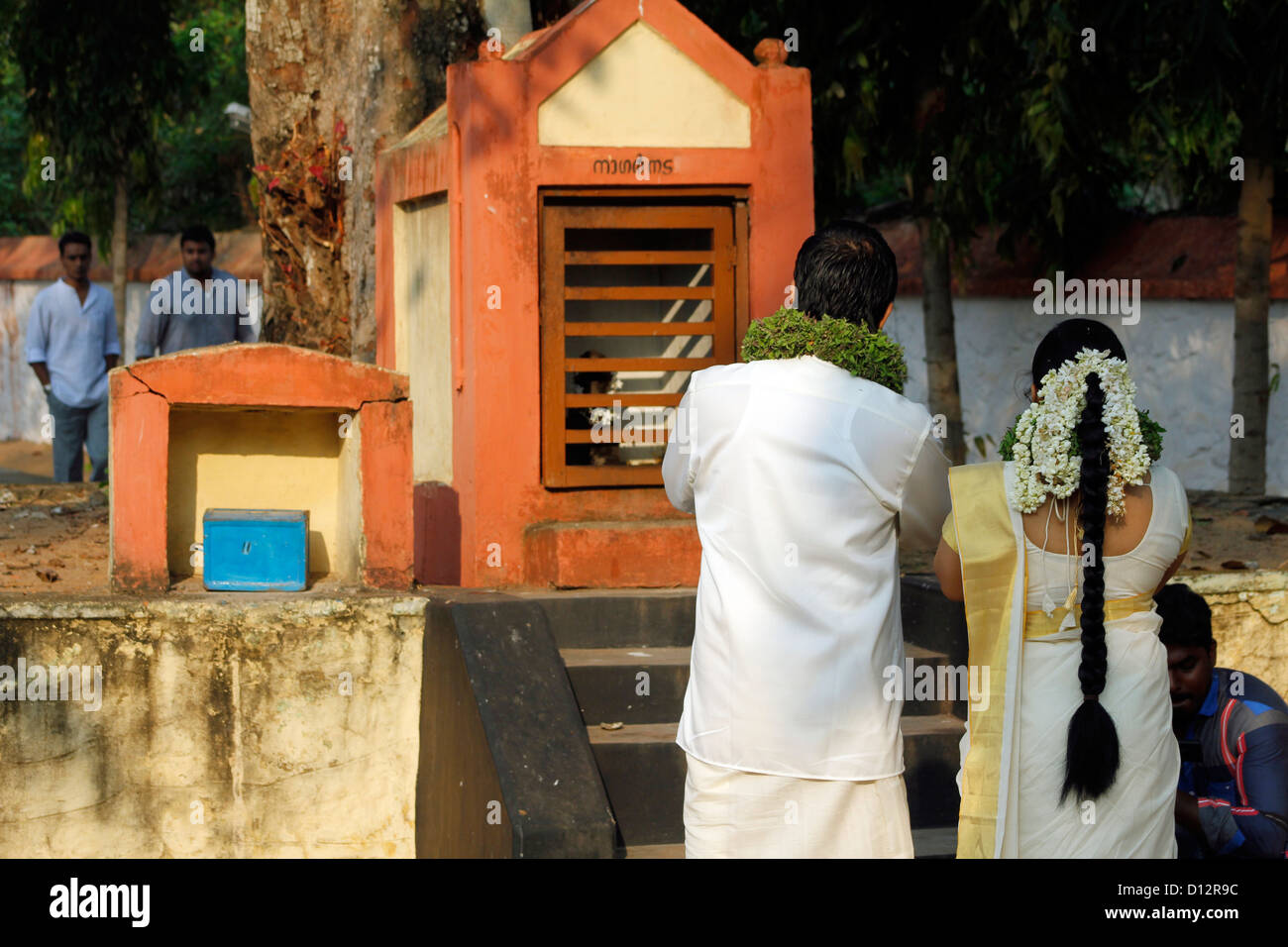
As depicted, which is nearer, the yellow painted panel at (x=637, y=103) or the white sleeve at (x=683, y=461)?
the white sleeve at (x=683, y=461)

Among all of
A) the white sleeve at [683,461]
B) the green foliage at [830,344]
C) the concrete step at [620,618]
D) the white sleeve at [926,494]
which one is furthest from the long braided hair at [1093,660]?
the concrete step at [620,618]

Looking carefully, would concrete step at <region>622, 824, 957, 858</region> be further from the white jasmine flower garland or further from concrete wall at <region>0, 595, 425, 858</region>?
the white jasmine flower garland

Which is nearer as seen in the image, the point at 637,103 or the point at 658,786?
the point at 658,786

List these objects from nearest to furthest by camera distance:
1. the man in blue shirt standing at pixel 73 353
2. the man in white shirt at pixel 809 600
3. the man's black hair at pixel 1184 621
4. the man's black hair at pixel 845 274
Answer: the man in white shirt at pixel 809 600
the man's black hair at pixel 845 274
the man's black hair at pixel 1184 621
the man in blue shirt standing at pixel 73 353

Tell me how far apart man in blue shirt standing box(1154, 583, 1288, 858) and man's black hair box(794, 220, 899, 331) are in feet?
4.02

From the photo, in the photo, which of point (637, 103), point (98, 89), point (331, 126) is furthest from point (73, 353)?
Answer: point (637, 103)

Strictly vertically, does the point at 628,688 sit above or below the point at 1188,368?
below

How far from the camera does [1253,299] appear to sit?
37.4 ft

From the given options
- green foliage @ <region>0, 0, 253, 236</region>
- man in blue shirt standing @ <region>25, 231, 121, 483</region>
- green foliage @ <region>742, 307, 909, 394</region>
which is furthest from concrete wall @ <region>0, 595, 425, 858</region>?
green foliage @ <region>0, 0, 253, 236</region>

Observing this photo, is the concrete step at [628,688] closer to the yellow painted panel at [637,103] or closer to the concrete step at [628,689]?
the concrete step at [628,689]

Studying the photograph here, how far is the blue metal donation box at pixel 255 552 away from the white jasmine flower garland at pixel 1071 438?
3519mm

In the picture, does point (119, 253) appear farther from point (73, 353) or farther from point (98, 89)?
point (73, 353)

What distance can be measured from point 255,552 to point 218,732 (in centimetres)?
74

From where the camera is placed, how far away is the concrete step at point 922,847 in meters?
5.03
